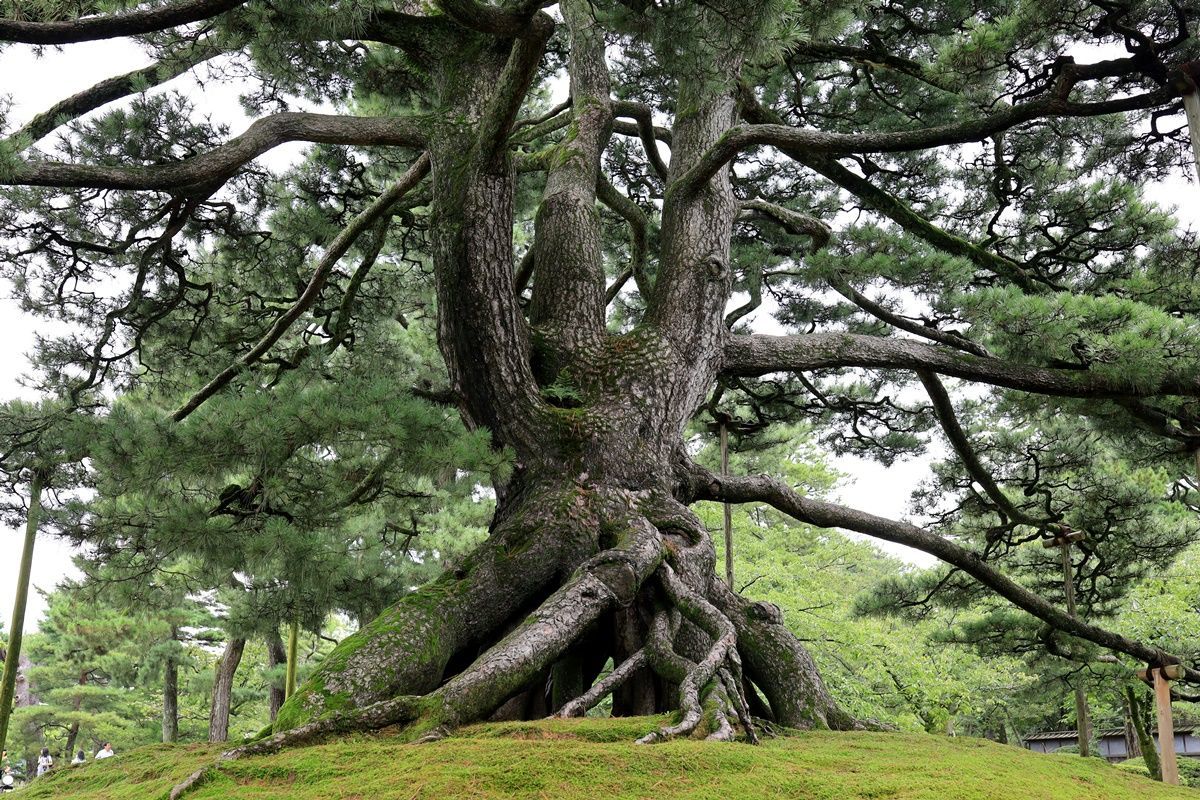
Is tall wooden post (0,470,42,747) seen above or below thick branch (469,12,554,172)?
below

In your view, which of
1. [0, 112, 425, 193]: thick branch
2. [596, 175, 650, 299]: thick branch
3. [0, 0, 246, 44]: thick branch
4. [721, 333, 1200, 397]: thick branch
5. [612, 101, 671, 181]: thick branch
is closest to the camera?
[0, 0, 246, 44]: thick branch

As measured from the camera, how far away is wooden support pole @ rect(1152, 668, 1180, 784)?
10.2ft

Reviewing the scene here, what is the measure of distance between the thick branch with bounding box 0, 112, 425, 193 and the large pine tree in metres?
0.01

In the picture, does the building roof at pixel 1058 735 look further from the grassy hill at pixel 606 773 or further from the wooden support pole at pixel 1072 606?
the grassy hill at pixel 606 773

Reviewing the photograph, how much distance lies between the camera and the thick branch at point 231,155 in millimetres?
3033

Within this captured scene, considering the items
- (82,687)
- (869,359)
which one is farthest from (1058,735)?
(82,687)

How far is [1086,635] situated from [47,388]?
252 inches

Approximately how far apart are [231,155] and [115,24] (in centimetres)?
119

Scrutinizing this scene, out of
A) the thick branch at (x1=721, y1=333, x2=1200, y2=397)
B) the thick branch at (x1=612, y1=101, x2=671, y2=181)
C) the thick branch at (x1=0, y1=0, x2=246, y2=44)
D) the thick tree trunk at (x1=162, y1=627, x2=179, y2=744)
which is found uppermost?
the thick branch at (x1=612, y1=101, x2=671, y2=181)

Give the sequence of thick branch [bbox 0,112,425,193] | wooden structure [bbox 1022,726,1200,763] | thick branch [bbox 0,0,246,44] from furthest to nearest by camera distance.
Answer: wooden structure [bbox 1022,726,1200,763]
thick branch [bbox 0,112,425,193]
thick branch [bbox 0,0,246,44]

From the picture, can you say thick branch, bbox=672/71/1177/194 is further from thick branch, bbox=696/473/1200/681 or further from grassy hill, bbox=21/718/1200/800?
grassy hill, bbox=21/718/1200/800

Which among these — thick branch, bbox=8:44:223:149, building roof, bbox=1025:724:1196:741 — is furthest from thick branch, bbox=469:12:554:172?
building roof, bbox=1025:724:1196:741

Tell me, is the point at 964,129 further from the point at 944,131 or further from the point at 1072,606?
the point at 1072,606

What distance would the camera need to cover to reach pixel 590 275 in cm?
459
